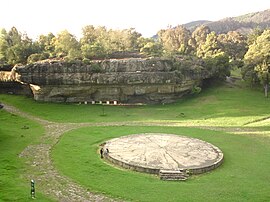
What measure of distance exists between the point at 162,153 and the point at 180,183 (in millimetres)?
5449

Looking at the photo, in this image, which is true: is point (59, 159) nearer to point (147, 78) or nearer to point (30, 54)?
point (147, 78)

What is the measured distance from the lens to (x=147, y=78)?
4872cm

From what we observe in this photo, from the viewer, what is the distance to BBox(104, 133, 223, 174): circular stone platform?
73.0 feet

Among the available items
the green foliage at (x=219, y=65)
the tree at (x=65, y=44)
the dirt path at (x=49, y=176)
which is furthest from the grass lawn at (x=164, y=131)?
the tree at (x=65, y=44)

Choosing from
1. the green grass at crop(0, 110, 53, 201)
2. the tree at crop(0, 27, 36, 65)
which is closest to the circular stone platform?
the green grass at crop(0, 110, 53, 201)

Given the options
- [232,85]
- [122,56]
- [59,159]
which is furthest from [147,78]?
[59,159]

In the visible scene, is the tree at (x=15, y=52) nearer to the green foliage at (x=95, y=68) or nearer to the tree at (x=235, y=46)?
the green foliage at (x=95, y=68)

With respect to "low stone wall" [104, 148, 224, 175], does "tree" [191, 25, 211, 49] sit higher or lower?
higher

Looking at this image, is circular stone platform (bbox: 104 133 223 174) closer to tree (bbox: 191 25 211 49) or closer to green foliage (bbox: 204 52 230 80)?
green foliage (bbox: 204 52 230 80)

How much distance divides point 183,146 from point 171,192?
9.67 meters

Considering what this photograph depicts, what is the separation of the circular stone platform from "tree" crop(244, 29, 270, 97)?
25444mm

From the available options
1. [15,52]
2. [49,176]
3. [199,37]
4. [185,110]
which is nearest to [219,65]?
[185,110]

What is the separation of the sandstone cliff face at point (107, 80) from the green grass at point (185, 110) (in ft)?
7.52

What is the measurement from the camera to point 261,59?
51.7m
